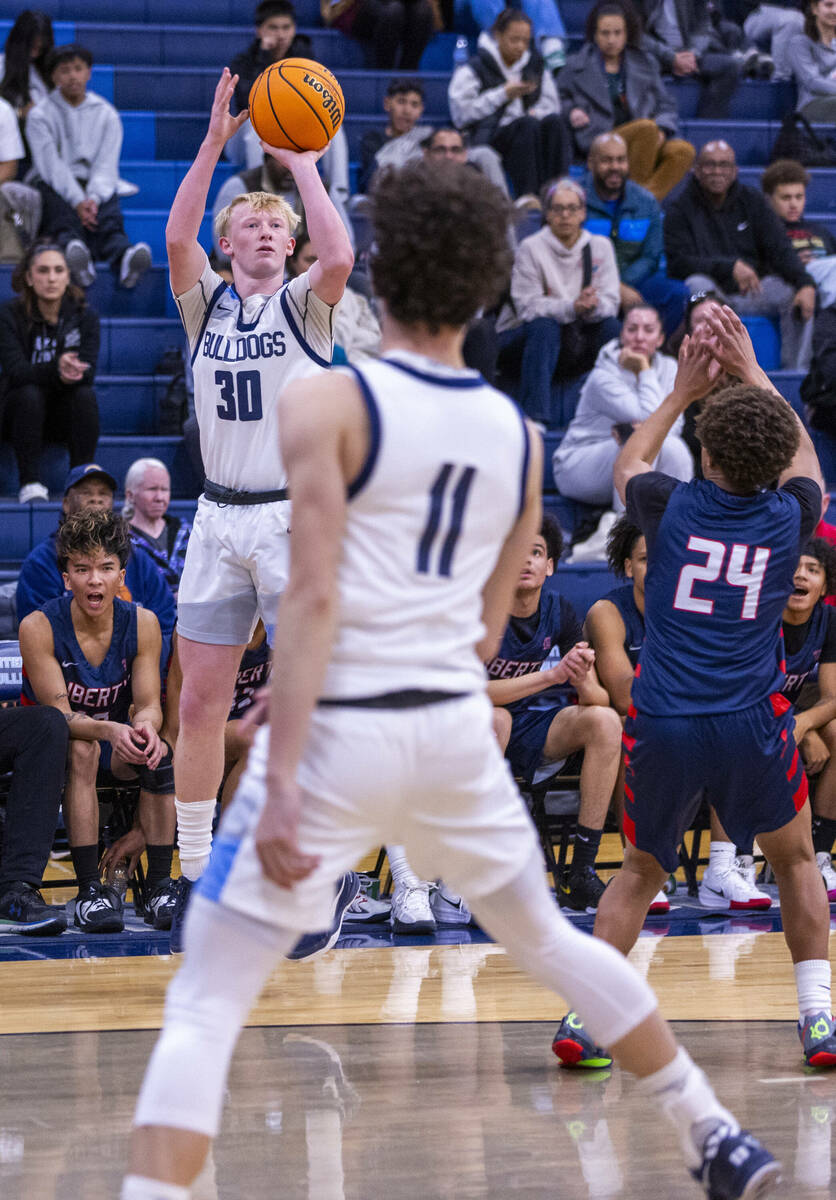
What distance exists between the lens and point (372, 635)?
8.04 feet

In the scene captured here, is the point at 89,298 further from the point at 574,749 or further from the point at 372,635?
the point at 372,635

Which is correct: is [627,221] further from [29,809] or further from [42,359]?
[29,809]

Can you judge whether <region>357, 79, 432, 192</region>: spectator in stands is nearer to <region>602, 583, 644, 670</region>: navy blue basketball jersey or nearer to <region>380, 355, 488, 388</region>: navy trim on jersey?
<region>602, 583, 644, 670</region>: navy blue basketball jersey

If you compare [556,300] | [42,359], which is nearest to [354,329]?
[556,300]

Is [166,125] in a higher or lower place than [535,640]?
higher

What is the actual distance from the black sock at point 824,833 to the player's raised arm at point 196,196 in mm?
3347

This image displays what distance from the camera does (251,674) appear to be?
606 cm

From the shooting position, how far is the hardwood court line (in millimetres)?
4457

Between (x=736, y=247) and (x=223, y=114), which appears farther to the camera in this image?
(x=736, y=247)

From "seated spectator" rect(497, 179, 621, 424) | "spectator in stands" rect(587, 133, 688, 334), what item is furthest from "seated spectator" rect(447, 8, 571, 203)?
"seated spectator" rect(497, 179, 621, 424)

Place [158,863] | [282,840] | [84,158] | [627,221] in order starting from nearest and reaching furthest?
1. [282,840]
2. [158,863]
3. [627,221]
4. [84,158]

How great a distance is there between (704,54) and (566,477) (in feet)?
17.1

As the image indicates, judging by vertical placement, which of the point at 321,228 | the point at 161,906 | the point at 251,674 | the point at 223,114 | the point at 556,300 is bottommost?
the point at 161,906

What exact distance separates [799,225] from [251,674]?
19.7 ft
